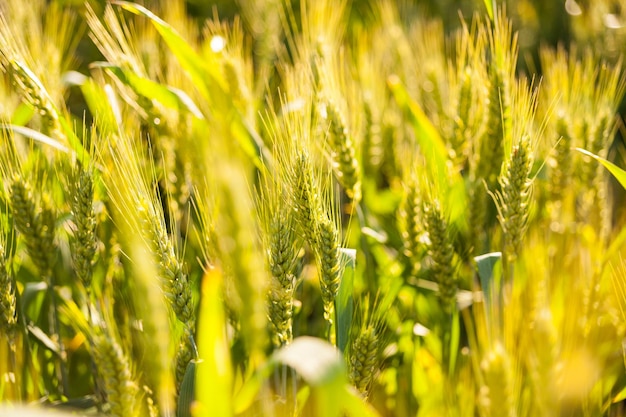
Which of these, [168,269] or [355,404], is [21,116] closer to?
[168,269]

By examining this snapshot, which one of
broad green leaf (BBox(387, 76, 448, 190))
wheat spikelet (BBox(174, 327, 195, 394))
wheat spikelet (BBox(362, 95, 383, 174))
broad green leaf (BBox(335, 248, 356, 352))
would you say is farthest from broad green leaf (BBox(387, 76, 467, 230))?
wheat spikelet (BBox(174, 327, 195, 394))

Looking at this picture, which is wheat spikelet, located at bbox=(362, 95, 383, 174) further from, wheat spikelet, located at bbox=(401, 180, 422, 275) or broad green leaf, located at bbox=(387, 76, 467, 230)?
wheat spikelet, located at bbox=(401, 180, 422, 275)

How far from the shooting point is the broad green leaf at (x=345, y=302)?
799 millimetres

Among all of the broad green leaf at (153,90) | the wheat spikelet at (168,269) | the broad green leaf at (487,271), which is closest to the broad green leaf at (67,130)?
the broad green leaf at (153,90)

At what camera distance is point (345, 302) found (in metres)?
0.82

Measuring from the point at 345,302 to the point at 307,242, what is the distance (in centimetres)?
10

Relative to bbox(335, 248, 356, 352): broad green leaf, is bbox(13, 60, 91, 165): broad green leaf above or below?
above

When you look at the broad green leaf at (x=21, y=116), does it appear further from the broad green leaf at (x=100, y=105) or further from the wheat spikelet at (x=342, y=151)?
the wheat spikelet at (x=342, y=151)

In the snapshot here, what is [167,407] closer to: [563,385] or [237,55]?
[563,385]

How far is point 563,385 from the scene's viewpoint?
31.8 inches

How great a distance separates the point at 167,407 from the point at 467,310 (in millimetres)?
660

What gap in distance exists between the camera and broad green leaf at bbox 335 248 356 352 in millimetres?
799

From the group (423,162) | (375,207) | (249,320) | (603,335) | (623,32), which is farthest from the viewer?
(623,32)

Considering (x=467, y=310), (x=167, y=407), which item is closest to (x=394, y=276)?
(x=467, y=310)
